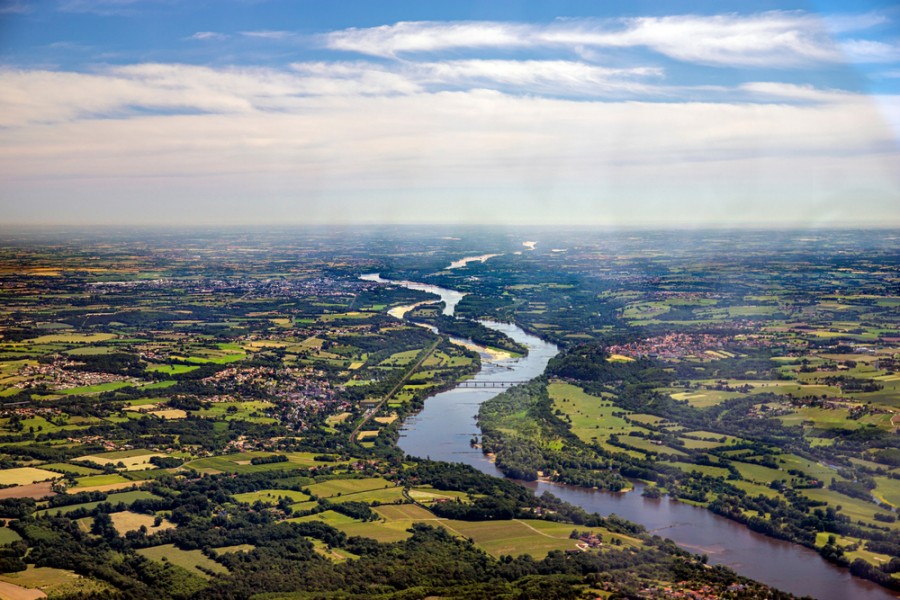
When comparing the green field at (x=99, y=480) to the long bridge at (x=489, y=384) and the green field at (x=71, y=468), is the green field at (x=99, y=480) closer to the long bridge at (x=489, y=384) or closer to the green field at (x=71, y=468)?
the green field at (x=71, y=468)

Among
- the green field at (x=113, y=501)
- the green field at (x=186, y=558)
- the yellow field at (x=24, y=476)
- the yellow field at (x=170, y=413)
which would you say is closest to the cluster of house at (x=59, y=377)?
the yellow field at (x=170, y=413)

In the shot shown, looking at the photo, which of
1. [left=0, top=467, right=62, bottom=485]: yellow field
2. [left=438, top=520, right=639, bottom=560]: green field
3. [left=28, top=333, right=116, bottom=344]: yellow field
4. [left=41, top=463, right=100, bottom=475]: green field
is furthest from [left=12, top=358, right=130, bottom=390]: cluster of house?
[left=438, top=520, right=639, bottom=560]: green field

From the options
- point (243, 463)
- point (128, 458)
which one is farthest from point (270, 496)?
point (128, 458)

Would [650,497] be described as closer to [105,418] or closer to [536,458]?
Answer: [536,458]

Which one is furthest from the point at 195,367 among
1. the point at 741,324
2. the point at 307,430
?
the point at 741,324

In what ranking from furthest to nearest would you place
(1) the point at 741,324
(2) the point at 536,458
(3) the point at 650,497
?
(1) the point at 741,324 < (2) the point at 536,458 < (3) the point at 650,497

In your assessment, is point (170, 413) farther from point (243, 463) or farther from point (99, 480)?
point (99, 480)
